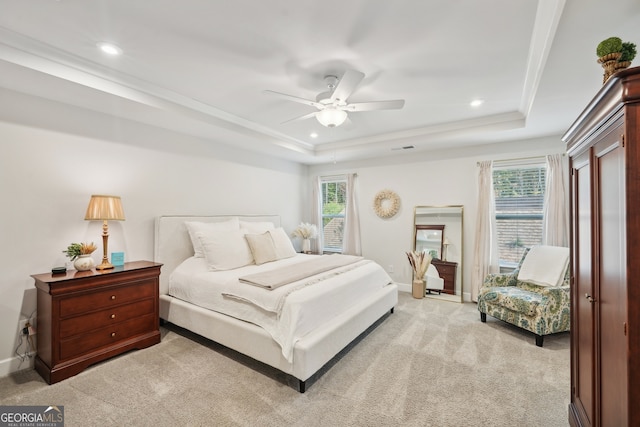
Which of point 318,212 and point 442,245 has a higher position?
point 318,212

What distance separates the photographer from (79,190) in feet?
9.36

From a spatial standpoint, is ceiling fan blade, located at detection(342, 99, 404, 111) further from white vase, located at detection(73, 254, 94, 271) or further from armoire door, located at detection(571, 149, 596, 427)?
white vase, located at detection(73, 254, 94, 271)

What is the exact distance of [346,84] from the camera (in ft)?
7.54

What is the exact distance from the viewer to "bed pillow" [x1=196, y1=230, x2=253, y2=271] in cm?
329

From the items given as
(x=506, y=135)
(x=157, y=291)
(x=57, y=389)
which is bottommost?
(x=57, y=389)

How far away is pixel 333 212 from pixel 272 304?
145 inches

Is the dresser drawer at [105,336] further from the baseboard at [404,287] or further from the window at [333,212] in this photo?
the baseboard at [404,287]

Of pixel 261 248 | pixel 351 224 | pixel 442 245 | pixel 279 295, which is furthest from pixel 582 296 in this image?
pixel 351 224

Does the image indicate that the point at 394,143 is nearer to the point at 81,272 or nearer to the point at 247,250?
the point at 247,250

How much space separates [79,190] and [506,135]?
5069 millimetres

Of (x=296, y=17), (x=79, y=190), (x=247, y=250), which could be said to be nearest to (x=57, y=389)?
(x=79, y=190)

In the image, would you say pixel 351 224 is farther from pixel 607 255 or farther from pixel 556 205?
pixel 607 255

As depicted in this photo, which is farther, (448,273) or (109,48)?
(448,273)

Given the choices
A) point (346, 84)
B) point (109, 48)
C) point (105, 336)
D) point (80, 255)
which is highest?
point (109, 48)
